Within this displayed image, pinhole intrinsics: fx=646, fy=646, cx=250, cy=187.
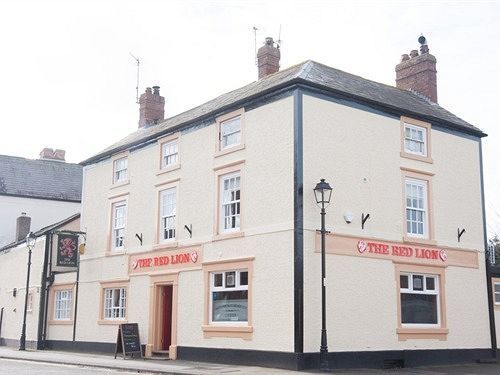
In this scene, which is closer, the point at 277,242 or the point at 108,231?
the point at 277,242

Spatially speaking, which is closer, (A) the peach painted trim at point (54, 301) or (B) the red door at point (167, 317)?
(B) the red door at point (167, 317)

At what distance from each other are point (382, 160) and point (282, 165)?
3.58 m

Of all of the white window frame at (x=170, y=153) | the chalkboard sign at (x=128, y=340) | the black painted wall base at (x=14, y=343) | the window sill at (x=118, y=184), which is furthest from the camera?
the black painted wall base at (x=14, y=343)

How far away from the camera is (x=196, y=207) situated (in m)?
21.3

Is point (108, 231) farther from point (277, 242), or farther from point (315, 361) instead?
point (315, 361)

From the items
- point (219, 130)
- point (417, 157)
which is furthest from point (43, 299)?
point (417, 157)

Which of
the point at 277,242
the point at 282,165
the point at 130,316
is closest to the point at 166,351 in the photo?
the point at 130,316

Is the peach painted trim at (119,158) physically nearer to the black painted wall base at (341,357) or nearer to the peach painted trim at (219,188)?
the peach painted trim at (219,188)

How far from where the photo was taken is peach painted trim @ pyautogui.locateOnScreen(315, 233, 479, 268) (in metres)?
18.0

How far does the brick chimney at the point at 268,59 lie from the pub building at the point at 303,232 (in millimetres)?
53

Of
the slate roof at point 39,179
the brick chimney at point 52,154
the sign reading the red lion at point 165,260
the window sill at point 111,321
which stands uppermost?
the brick chimney at point 52,154

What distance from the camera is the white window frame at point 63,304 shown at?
27.3 m

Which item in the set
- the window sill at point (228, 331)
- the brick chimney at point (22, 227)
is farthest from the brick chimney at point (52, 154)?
the window sill at point (228, 331)

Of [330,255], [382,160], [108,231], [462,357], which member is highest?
[382,160]
